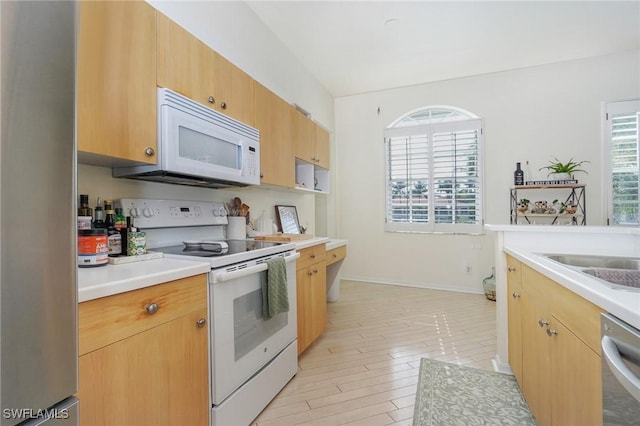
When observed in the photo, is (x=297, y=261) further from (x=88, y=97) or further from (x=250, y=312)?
(x=88, y=97)

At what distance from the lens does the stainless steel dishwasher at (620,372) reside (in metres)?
Answer: 0.63

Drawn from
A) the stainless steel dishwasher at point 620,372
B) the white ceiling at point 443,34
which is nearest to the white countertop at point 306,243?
the stainless steel dishwasher at point 620,372

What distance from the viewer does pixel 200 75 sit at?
5.43 feet

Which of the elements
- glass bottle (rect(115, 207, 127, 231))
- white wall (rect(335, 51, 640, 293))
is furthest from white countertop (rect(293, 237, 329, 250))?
white wall (rect(335, 51, 640, 293))

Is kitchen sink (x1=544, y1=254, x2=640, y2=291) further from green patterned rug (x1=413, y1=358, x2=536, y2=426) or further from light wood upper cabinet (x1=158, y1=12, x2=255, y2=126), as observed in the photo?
light wood upper cabinet (x1=158, y1=12, x2=255, y2=126)

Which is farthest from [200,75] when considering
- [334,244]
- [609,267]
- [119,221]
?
[609,267]

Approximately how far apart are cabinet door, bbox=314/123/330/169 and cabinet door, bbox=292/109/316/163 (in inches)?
3.6

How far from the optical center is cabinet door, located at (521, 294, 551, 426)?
4.02ft

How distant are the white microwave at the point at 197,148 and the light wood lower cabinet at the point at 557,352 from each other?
1696mm

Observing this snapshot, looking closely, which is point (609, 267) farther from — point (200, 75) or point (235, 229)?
point (200, 75)

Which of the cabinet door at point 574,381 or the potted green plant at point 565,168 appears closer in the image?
the cabinet door at point 574,381

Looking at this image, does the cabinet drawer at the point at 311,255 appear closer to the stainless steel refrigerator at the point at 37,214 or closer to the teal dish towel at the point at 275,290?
the teal dish towel at the point at 275,290

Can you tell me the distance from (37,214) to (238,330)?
1205 mm

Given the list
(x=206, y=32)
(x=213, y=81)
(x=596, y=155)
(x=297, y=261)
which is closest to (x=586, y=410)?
(x=297, y=261)
